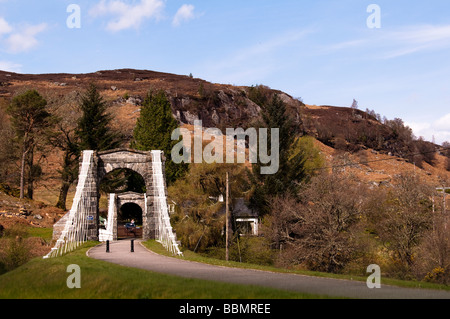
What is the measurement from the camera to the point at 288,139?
47.8 metres

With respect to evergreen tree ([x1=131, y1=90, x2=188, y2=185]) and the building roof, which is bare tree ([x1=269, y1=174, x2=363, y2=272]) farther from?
evergreen tree ([x1=131, y1=90, x2=188, y2=185])

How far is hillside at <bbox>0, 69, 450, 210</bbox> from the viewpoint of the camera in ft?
330

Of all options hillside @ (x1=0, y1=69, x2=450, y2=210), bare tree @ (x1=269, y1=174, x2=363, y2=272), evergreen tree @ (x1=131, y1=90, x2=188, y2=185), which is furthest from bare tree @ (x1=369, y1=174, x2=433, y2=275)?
hillside @ (x1=0, y1=69, x2=450, y2=210)

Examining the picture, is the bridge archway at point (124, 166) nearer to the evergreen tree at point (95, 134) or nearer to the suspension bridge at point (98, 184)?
the suspension bridge at point (98, 184)

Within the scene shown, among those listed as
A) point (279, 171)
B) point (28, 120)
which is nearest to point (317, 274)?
point (279, 171)

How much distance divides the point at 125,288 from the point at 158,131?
41.8 metres

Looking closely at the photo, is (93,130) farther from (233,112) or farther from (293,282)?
(233,112)

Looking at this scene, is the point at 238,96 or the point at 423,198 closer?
the point at 423,198

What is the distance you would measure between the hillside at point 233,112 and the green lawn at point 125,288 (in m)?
72.1

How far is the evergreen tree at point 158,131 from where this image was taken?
4953cm

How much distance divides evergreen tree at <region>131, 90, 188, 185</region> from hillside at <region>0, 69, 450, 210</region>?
1195 inches
